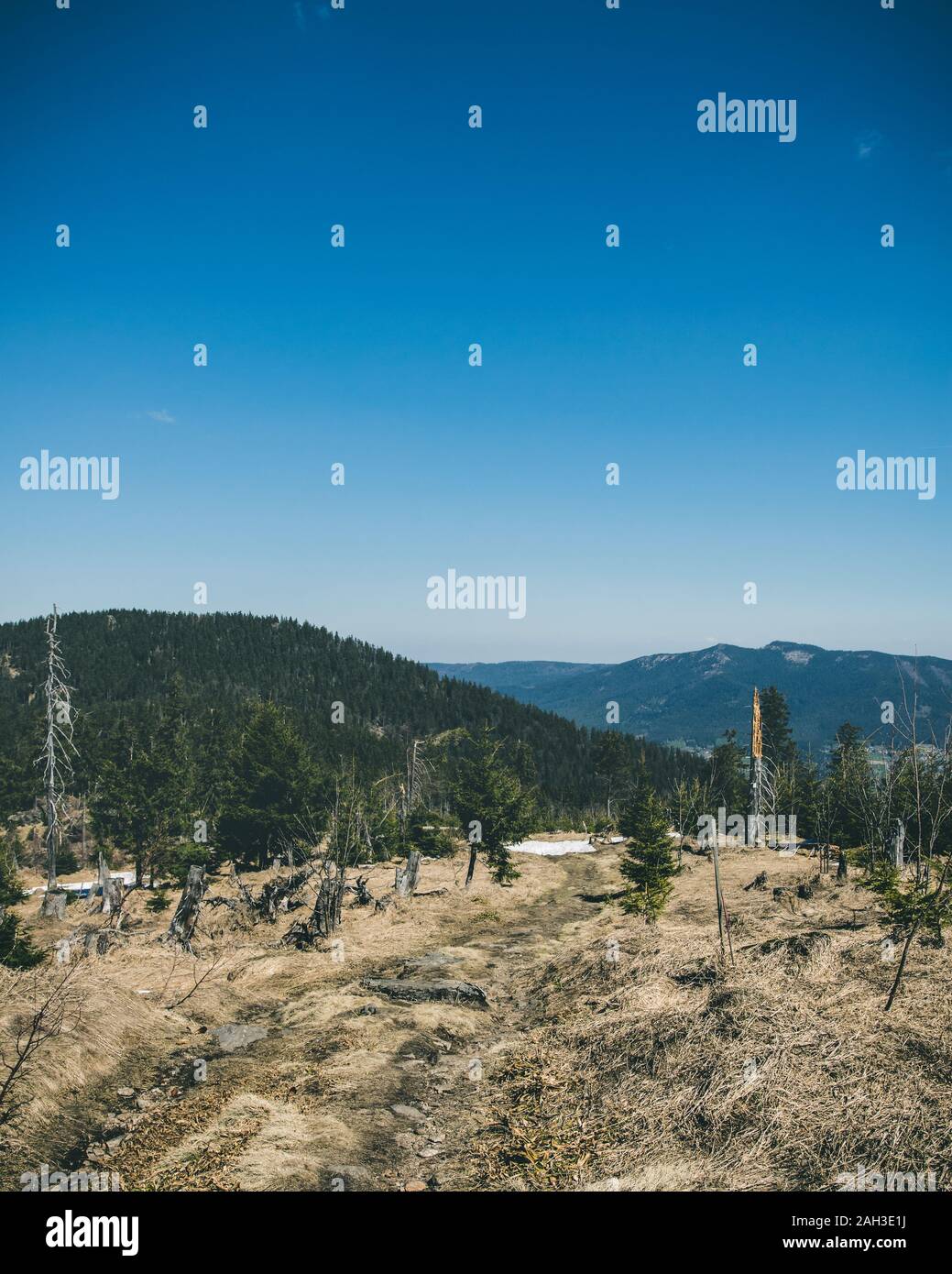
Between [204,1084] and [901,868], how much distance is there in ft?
88.6

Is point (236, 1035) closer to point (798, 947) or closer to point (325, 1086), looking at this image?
point (325, 1086)

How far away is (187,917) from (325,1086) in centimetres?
906

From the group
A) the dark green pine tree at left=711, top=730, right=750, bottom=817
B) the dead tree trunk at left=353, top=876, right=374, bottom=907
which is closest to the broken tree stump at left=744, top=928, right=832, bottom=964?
the dead tree trunk at left=353, top=876, right=374, bottom=907

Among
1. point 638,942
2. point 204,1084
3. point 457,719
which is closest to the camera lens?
point 204,1084

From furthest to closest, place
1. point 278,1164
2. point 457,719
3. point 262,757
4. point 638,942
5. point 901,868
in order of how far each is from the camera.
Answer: point 457,719 < point 262,757 < point 901,868 < point 638,942 < point 278,1164

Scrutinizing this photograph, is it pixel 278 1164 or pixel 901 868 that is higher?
pixel 278 1164

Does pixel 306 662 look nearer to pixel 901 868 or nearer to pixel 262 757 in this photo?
pixel 262 757

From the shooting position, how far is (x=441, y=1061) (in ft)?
35.4

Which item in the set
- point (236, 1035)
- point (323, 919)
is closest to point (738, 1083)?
point (236, 1035)

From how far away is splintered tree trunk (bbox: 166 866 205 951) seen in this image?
16406mm

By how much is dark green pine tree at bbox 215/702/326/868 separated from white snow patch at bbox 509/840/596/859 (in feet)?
49.6

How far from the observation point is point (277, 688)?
149 m

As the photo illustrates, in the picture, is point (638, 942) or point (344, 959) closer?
point (638, 942)
